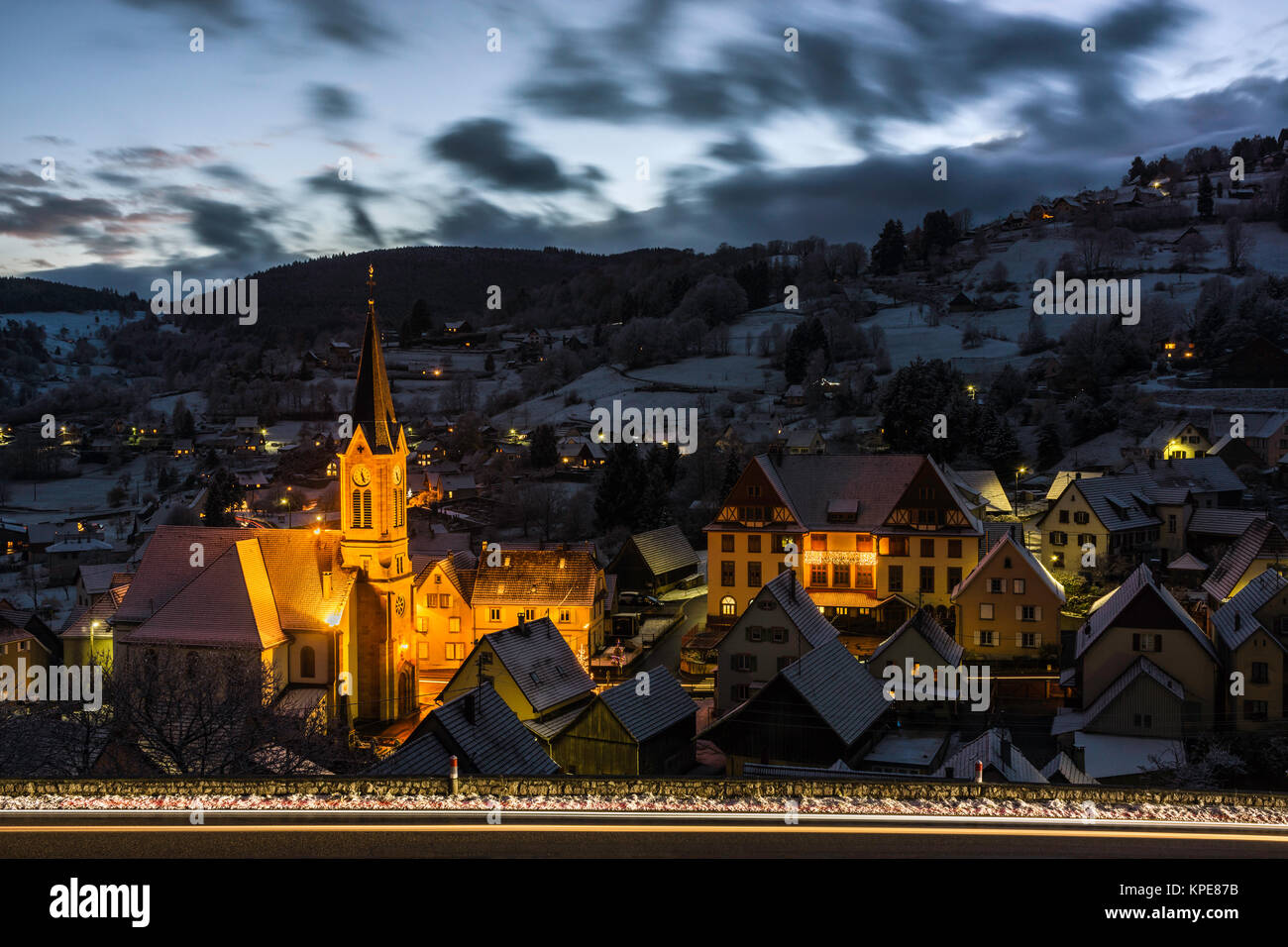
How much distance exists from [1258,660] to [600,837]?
30.7 meters

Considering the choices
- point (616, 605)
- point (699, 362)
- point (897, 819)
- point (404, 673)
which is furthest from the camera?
point (699, 362)

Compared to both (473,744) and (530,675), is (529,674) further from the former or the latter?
(473,744)

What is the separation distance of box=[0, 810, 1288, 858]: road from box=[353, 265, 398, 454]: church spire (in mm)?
28769

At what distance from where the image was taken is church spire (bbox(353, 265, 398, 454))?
45250 millimetres

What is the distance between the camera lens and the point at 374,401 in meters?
45.4

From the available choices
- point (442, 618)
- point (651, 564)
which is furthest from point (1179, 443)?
point (442, 618)

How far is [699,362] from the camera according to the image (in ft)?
513

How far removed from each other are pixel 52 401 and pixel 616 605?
177 meters

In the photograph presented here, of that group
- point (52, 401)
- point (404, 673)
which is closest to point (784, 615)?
point (404, 673)

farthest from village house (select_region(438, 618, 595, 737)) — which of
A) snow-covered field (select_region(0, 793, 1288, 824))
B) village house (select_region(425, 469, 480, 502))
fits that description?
village house (select_region(425, 469, 480, 502))

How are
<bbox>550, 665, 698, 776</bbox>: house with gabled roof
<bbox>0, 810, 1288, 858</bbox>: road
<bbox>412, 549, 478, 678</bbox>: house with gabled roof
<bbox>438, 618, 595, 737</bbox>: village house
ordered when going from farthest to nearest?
<bbox>412, 549, 478, 678</bbox>: house with gabled roof < <bbox>438, 618, 595, 737</bbox>: village house < <bbox>550, 665, 698, 776</bbox>: house with gabled roof < <bbox>0, 810, 1288, 858</bbox>: road

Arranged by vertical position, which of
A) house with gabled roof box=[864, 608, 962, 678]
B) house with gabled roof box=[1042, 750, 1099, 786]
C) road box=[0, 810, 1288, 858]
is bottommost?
house with gabled roof box=[1042, 750, 1099, 786]

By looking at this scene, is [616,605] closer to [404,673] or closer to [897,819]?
[404,673]

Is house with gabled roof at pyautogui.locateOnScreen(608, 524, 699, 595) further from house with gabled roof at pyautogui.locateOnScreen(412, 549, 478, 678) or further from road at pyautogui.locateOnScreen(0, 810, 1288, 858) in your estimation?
road at pyautogui.locateOnScreen(0, 810, 1288, 858)
